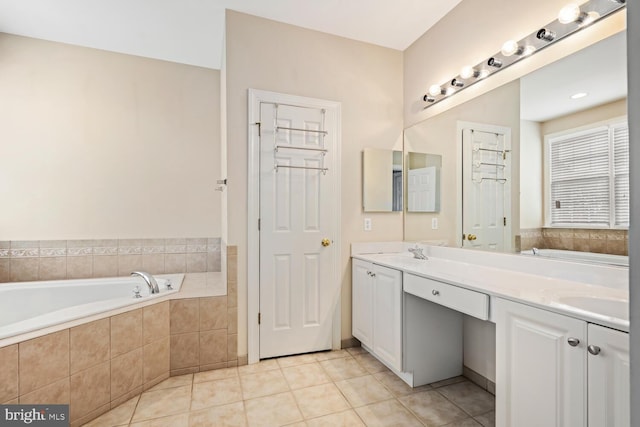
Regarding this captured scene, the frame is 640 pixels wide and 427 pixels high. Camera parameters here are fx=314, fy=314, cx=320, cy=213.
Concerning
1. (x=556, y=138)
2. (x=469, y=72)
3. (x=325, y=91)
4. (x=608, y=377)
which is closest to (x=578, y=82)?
A: (x=556, y=138)

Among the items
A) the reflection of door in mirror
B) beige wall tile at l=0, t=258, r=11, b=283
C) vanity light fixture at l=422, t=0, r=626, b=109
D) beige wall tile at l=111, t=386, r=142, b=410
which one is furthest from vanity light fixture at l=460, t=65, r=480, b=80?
beige wall tile at l=0, t=258, r=11, b=283

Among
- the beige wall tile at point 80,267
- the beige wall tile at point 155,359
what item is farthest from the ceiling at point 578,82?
the beige wall tile at point 80,267

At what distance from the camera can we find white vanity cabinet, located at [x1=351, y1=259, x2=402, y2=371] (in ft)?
6.82

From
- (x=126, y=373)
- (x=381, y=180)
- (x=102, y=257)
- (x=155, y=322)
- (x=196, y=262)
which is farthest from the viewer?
(x=196, y=262)

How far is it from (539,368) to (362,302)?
1.39 metres

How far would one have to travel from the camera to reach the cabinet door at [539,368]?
111 centimetres

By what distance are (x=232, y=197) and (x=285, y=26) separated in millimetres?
1438

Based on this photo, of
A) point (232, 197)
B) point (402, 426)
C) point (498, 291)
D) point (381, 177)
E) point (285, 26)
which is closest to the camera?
point (498, 291)

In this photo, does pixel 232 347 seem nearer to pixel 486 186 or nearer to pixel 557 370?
pixel 557 370

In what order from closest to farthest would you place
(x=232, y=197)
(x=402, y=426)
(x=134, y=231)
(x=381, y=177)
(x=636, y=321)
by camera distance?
(x=636, y=321)
(x=402, y=426)
(x=232, y=197)
(x=381, y=177)
(x=134, y=231)

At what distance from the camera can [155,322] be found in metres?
2.09

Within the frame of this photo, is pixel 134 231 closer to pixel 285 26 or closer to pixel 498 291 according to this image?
pixel 285 26

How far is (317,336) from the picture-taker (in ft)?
8.40

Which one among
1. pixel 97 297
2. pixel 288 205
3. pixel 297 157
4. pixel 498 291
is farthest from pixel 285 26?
pixel 97 297
